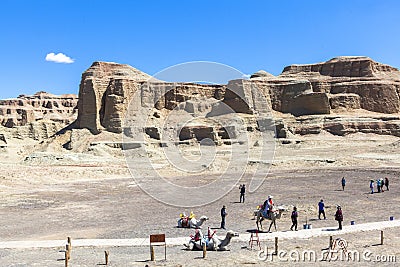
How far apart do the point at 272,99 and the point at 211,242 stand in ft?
321

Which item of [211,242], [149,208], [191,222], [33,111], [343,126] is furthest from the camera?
[33,111]

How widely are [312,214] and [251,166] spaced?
31804 millimetres

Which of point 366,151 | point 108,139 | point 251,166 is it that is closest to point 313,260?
point 251,166

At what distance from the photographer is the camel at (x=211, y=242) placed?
14.9 m

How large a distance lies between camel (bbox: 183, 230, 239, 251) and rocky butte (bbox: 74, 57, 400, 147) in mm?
65880

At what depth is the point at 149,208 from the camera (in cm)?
2594

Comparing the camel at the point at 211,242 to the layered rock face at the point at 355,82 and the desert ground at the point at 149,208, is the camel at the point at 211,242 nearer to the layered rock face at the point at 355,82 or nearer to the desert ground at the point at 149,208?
the desert ground at the point at 149,208

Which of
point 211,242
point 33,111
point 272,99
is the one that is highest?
point 33,111

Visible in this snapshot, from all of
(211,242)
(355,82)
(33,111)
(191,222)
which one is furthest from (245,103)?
(33,111)

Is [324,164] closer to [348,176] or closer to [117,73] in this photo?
[348,176]

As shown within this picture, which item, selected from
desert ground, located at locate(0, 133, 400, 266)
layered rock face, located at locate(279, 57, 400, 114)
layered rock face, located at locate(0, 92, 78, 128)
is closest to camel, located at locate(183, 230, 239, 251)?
desert ground, located at locate(0, 133, 400, 266)

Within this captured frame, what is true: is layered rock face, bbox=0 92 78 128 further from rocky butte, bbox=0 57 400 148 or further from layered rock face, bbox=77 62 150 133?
layered rock face, bbox=77 62 150 133

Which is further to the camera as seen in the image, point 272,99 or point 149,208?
point 272,99

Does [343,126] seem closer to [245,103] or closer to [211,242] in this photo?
[245,103]
